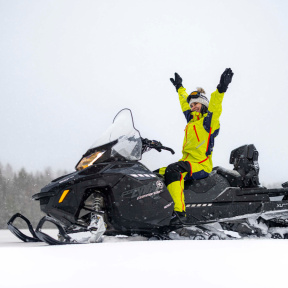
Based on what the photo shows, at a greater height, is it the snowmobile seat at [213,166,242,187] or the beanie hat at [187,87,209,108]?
the beanie hat at [187,87,209,108]

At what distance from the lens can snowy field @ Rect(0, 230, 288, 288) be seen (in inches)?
64.8

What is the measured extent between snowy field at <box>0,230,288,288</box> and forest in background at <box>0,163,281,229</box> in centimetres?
2143

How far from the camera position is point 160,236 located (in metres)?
4.07

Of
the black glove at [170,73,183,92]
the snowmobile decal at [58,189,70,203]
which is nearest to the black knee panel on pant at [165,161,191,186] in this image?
the snowmobile decal at [58,189,70,203]

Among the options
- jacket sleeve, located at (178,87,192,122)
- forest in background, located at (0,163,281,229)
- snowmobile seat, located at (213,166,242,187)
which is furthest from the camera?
forest in background, located at (0,163,281,229)

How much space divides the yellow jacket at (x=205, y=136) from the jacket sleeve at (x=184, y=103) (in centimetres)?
54

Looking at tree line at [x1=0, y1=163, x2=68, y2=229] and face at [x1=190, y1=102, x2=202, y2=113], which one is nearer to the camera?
face at [x1=190, y1=102, x2=202, y2=113]

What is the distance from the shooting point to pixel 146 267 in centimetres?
190

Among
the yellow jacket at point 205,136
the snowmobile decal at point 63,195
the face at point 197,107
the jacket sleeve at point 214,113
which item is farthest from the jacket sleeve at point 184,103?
the snowmobile decal at point 63,195

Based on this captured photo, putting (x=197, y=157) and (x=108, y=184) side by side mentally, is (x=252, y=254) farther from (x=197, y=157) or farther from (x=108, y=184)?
(x=197, y=157)

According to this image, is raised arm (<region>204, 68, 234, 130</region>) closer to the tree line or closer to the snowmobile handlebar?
the snowmobile handlebar

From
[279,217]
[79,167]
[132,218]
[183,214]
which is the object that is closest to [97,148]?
[79,167]

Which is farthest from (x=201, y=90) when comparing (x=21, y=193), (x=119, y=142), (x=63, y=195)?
(x=21, y=193)

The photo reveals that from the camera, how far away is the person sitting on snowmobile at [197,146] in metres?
4.07
